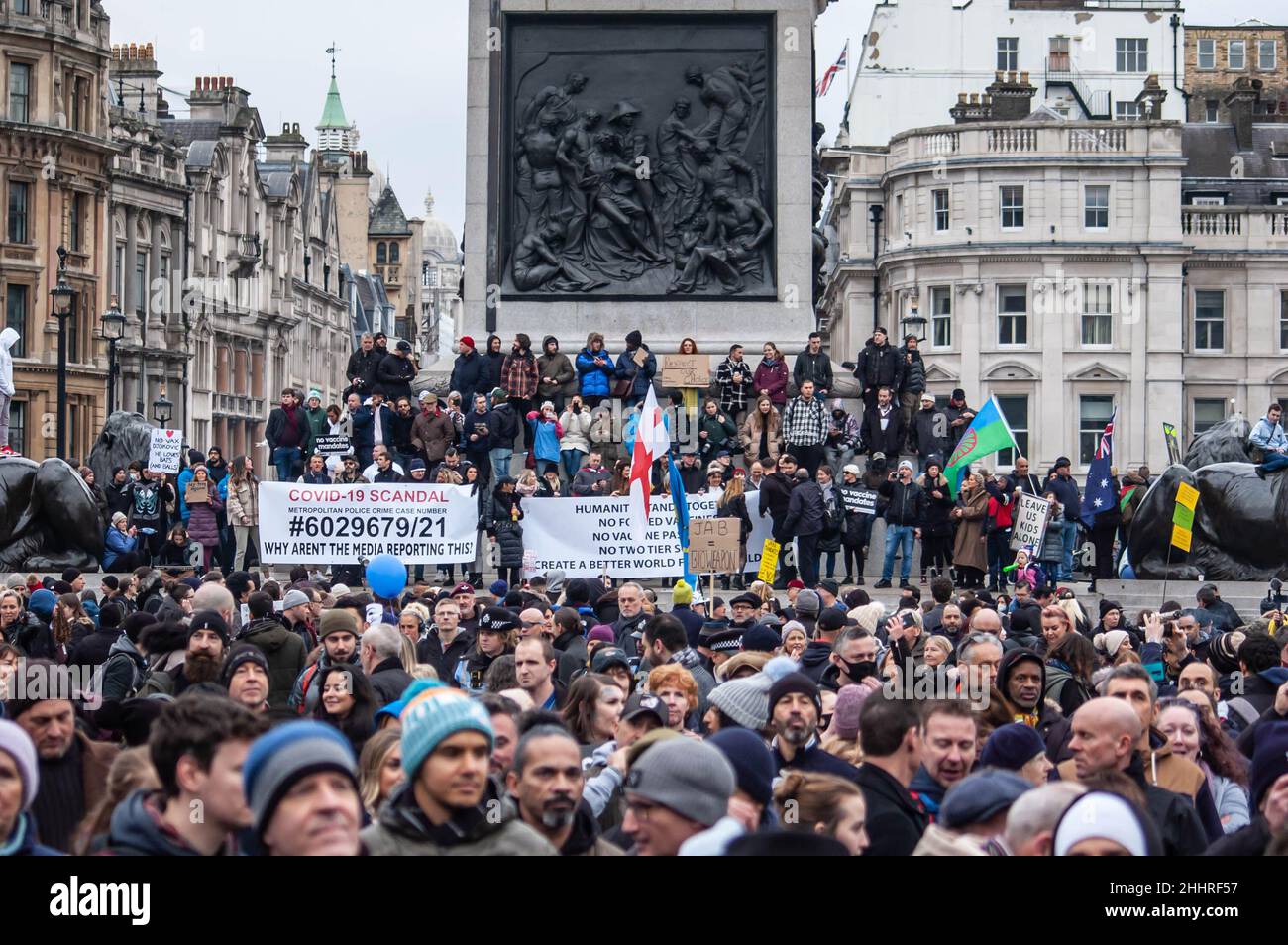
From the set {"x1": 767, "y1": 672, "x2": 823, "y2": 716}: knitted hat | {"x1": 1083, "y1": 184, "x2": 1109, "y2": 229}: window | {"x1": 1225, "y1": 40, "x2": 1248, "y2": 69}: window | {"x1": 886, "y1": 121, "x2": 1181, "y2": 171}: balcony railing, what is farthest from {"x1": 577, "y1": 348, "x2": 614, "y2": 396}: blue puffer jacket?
{"x1": 1225, "y1": 40, "x2": 1248, "y2": 69}: window

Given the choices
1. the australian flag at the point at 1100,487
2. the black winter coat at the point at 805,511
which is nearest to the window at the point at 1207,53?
the australian flag at the point at 1100,487

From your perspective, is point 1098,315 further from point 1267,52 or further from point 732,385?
point 732,385

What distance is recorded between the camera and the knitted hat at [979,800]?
6.56 metres

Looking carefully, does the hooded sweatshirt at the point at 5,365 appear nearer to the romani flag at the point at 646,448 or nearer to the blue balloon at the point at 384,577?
the romani flag at the point at 646,448

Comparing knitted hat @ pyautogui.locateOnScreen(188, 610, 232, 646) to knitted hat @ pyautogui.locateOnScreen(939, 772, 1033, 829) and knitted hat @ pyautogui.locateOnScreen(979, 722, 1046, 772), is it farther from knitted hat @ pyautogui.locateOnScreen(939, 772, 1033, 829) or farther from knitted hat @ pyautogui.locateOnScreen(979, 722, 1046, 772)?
knitted hat @ pyautogui.locateOnScreen(939, 772, 1033, 829)

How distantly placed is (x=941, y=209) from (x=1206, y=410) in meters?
10.0

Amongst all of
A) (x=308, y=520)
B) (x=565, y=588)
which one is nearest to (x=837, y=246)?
(x=308, y=520)

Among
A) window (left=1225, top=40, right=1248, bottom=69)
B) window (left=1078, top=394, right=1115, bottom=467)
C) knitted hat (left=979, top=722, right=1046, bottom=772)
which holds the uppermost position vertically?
window (left=1225, top=40, right=1248, bottom=69)

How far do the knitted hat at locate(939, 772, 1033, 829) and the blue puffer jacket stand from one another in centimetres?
1769

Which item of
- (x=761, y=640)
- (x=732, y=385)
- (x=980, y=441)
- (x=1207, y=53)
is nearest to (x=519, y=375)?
(x=732, y=385)

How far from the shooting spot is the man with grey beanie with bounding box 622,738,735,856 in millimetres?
6215

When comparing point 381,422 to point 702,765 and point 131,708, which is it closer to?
point 131,708

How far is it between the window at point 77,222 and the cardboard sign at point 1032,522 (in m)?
51.4

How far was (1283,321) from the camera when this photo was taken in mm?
67500
